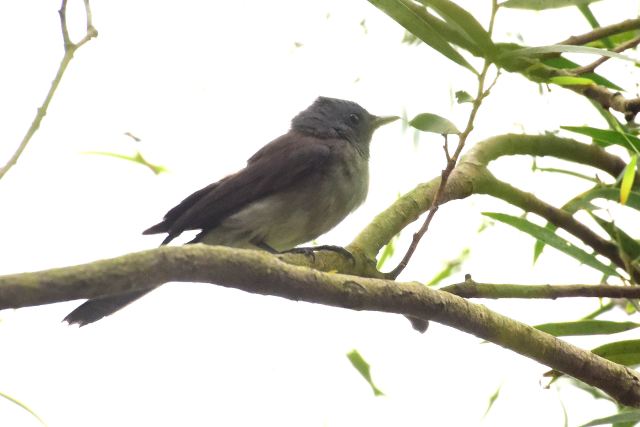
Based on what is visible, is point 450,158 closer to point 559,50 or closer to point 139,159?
point 559,50

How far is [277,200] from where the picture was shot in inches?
156

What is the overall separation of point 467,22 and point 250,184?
193cm

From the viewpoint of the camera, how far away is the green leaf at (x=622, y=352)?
8.32 ft

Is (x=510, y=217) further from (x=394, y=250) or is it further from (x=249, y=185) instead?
(x=249, y=185)

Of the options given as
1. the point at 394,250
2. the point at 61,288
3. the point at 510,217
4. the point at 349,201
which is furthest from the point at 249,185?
the point at 61,288

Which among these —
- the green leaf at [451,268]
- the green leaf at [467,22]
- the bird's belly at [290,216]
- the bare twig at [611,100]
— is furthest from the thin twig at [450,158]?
the bird's belly at [290,216]

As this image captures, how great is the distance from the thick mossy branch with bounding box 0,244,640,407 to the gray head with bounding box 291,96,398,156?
2366 mm

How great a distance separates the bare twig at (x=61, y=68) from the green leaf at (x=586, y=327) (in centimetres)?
151

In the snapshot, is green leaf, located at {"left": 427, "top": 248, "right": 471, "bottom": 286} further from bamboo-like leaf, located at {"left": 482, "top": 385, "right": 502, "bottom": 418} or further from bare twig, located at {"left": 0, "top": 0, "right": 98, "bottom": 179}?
bare twig, located at {"left": 0, "top": 0, "right": 98, "bottom": 179}

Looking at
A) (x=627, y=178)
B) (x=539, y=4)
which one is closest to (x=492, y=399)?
(x=627, y=178)

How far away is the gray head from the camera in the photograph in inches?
179

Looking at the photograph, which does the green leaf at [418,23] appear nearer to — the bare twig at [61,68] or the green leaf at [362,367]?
the bare twig at [61,68]

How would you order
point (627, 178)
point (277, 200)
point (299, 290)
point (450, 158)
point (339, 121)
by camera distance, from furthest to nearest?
point (339, 121)
point (277, 200)
point (627, 178)
point (450, 158)
point (299, 290)

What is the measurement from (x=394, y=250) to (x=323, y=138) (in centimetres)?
122
